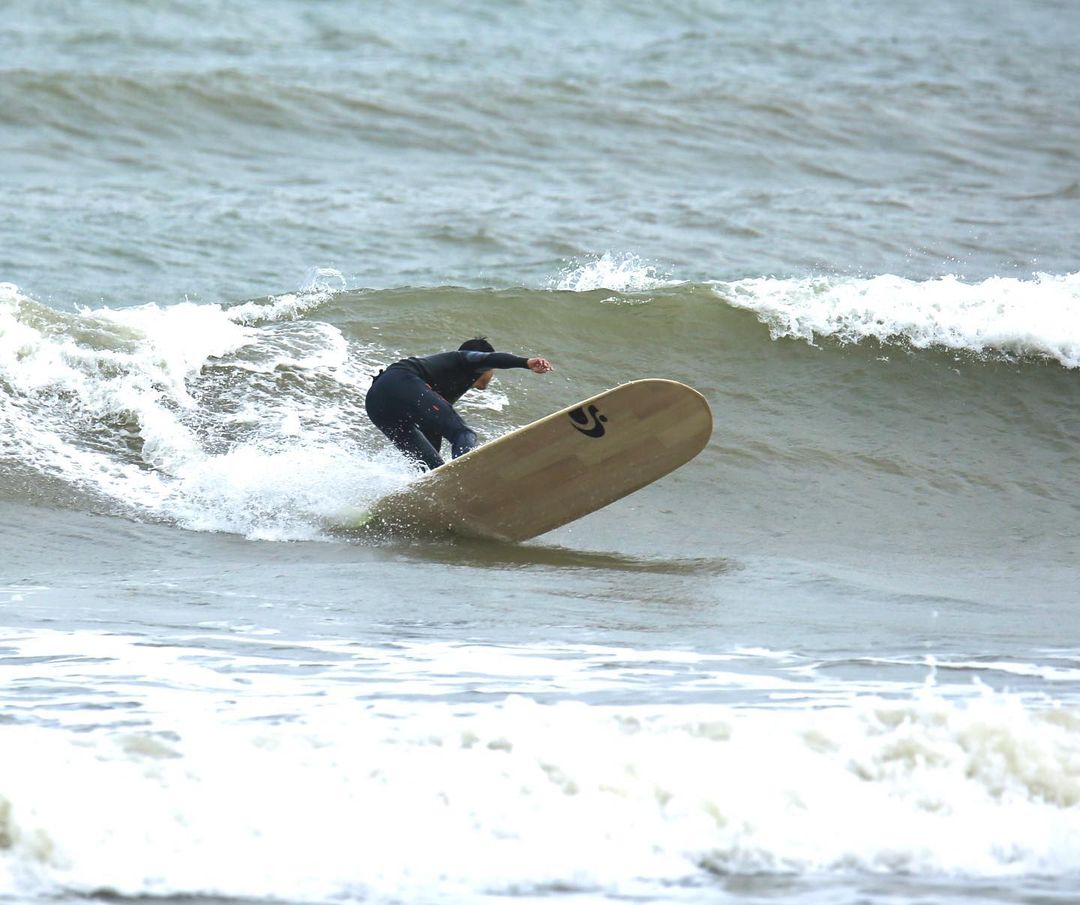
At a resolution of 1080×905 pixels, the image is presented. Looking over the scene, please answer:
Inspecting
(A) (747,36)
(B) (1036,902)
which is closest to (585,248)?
(B) (1036,902)

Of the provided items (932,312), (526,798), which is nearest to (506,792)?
(526,798)

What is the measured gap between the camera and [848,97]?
21375 mm

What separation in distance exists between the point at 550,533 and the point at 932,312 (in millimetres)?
4927

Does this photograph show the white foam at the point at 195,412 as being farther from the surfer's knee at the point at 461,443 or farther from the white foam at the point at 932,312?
the white foam at the point at 932,312

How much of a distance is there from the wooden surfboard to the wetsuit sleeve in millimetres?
396

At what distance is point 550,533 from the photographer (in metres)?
8.44

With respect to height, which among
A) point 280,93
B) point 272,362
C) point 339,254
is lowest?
point 272,362

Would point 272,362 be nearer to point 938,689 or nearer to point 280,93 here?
point 938,689

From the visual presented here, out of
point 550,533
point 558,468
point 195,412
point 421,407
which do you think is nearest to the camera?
point 558,468

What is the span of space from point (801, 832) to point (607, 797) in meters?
0.58

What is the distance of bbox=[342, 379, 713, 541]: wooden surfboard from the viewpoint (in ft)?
25.9

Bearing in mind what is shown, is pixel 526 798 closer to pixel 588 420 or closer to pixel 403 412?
pixel 588 420

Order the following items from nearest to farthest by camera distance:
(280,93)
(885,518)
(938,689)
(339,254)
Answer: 1. (938,689)
2. (885,518)
3. (339,254)
4. (280,93)

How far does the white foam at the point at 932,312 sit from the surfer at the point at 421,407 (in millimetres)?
4286
